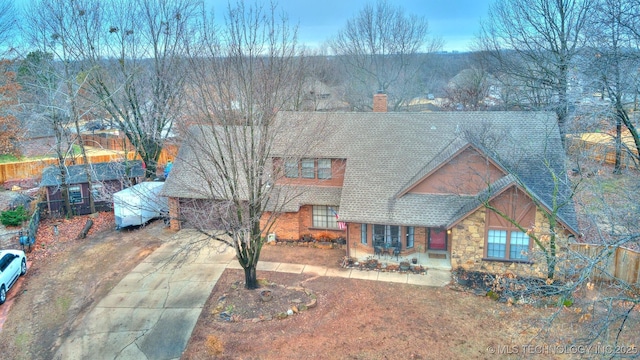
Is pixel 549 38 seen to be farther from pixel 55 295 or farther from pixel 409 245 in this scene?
pixel 55 295

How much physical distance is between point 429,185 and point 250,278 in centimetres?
848

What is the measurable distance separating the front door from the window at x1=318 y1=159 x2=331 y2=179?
561 centimetres

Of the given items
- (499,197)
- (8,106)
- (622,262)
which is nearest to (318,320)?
(499,197)

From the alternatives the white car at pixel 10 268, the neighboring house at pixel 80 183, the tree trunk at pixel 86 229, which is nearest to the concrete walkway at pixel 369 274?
the white car at pixel 10 268

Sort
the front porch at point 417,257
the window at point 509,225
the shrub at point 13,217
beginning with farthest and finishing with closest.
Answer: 1. the shrub at point 13,217
2. the front porch at point 417,257
3. the window at point 509,225

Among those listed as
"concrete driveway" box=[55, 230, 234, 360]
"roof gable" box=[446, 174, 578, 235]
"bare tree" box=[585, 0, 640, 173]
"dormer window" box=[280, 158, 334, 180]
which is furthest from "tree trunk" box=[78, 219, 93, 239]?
"bare tree" box=[585, 0, 640, 173]

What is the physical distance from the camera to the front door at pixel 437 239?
1939 cm

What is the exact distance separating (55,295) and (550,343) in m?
17.9

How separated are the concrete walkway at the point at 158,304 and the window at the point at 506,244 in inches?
80.1

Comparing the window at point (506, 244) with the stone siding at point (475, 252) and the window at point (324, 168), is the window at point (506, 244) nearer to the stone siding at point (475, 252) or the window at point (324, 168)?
the stone siding at point (475, 252)

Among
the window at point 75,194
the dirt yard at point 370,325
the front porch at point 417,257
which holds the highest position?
the window at point 75,194

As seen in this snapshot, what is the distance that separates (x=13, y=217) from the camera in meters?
23.5

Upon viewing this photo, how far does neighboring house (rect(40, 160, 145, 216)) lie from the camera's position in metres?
25.0

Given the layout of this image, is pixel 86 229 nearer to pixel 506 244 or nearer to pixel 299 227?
pixel 299 227
